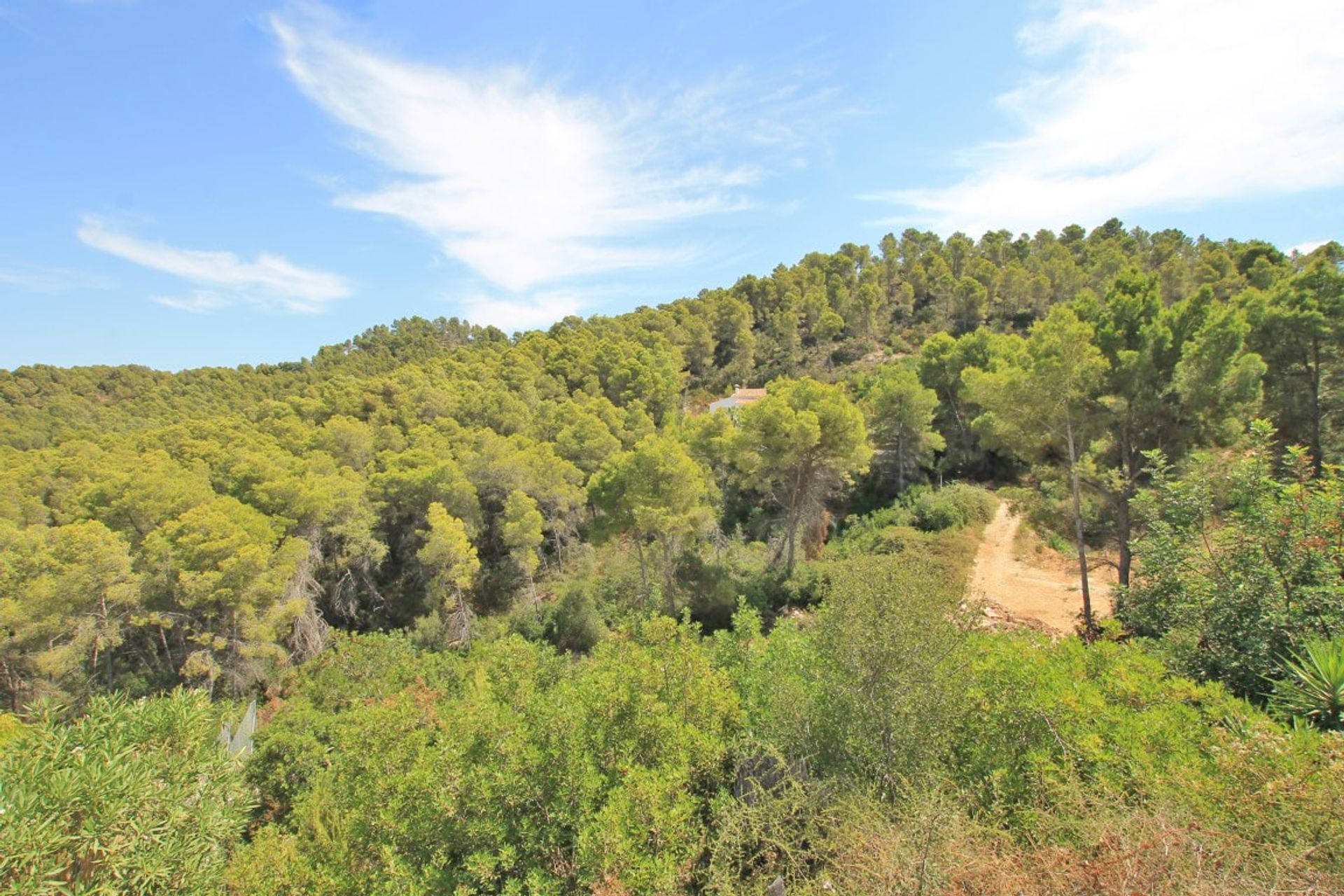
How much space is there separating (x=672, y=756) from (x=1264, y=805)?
14.3 feet

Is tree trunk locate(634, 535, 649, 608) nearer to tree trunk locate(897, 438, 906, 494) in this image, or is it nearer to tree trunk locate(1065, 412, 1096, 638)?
tree trunk locate(1065, 412, 1096, 638)

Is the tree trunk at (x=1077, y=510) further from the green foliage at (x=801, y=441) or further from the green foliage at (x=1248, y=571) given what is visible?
the green foliage at (x=801, y=441)

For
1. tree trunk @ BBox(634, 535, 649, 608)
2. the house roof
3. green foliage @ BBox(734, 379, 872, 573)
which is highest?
the house roof

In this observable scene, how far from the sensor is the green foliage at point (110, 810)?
15.5 feet

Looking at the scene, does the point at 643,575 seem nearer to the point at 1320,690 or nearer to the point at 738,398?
the point at 1320,690

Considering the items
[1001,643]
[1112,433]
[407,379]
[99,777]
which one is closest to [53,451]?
[407,379]

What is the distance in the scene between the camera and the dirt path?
47.2 ft

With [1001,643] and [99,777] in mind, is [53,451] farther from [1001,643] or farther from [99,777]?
[1001,643]

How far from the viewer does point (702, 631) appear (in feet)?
53.7

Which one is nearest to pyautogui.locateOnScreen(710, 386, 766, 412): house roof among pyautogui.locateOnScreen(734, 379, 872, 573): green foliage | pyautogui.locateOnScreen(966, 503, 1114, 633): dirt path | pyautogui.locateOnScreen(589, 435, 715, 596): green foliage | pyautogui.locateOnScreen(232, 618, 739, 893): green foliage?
pyautogui.locateOnScreen(734, 379, 872, 573): green foliage

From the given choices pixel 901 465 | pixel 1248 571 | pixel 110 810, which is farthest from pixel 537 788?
pixel 901 465

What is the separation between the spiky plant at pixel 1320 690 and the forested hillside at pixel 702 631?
0.06 metres

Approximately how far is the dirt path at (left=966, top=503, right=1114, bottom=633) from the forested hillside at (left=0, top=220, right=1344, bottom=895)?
903mm

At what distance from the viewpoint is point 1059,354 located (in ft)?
39.7
